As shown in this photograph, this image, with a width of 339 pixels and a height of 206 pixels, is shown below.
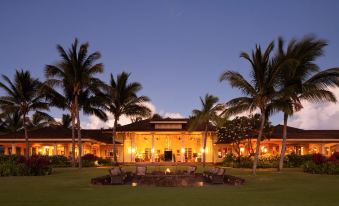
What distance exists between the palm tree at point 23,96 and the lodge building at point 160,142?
4.83 meters

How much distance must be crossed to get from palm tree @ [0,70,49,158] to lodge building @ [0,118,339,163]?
4.83 m

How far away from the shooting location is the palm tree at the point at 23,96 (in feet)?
121

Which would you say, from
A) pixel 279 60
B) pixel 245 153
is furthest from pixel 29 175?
pixel 245 153

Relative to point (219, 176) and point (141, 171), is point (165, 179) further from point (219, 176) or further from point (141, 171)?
point (219, 176)

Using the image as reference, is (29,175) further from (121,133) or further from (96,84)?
(121,133)

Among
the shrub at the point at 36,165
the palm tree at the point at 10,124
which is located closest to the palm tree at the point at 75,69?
the shrub at the point at 36,165

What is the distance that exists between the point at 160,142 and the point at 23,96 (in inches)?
864

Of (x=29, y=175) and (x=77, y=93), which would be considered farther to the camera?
(x=77, y=93)

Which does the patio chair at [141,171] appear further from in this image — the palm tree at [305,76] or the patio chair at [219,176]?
the palm tree at [305,76]

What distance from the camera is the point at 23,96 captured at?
37.1 meters

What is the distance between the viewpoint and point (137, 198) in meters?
12.6

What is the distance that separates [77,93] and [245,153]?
911 inches

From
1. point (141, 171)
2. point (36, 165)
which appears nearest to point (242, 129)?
point (141, 171)

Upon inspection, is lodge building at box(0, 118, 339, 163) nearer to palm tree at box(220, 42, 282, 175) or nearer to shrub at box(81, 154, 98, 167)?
shrub at box(81, 154, 98, 167)
